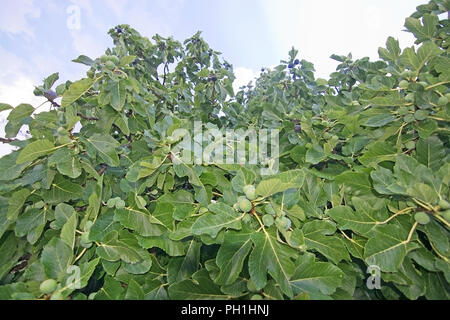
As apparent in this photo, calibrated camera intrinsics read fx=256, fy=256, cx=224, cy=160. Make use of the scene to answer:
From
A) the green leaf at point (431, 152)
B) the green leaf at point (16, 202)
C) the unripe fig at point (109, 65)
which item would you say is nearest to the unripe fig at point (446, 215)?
the green leaf at point (431, 152)

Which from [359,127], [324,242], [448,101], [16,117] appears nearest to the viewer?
[324,242]

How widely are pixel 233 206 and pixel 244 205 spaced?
0.12m

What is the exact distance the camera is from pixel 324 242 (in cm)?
120

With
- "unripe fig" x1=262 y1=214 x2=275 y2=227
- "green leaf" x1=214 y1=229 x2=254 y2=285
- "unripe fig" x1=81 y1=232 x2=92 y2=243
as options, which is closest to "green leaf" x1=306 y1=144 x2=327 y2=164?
"unripe fig" x1=262 y1=214 x2=275 y2=227

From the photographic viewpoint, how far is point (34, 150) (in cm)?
134

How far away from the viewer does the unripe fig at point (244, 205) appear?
1082mm

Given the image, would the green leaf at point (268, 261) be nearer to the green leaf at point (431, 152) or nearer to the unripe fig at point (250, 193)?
the unripe fig at point (250, 193)

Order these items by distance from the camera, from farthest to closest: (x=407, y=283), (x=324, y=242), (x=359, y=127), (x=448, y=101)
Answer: (x=359, y=127) < (x=448, y=101) < (x=324, y=242) < (x=407, y=283)

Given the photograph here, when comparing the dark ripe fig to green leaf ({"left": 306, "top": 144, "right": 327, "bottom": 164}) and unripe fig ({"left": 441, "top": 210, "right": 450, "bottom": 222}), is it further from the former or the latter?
unripe fig ({"left": 441, "top": 210, "right": 450, "bottom": 222})

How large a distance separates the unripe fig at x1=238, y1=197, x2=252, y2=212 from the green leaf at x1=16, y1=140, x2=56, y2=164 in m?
1.08

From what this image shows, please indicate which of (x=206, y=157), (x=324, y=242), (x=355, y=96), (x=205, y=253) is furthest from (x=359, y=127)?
(x=205, y=253)

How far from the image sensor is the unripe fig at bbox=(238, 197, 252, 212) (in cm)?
108

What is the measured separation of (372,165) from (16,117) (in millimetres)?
2169
